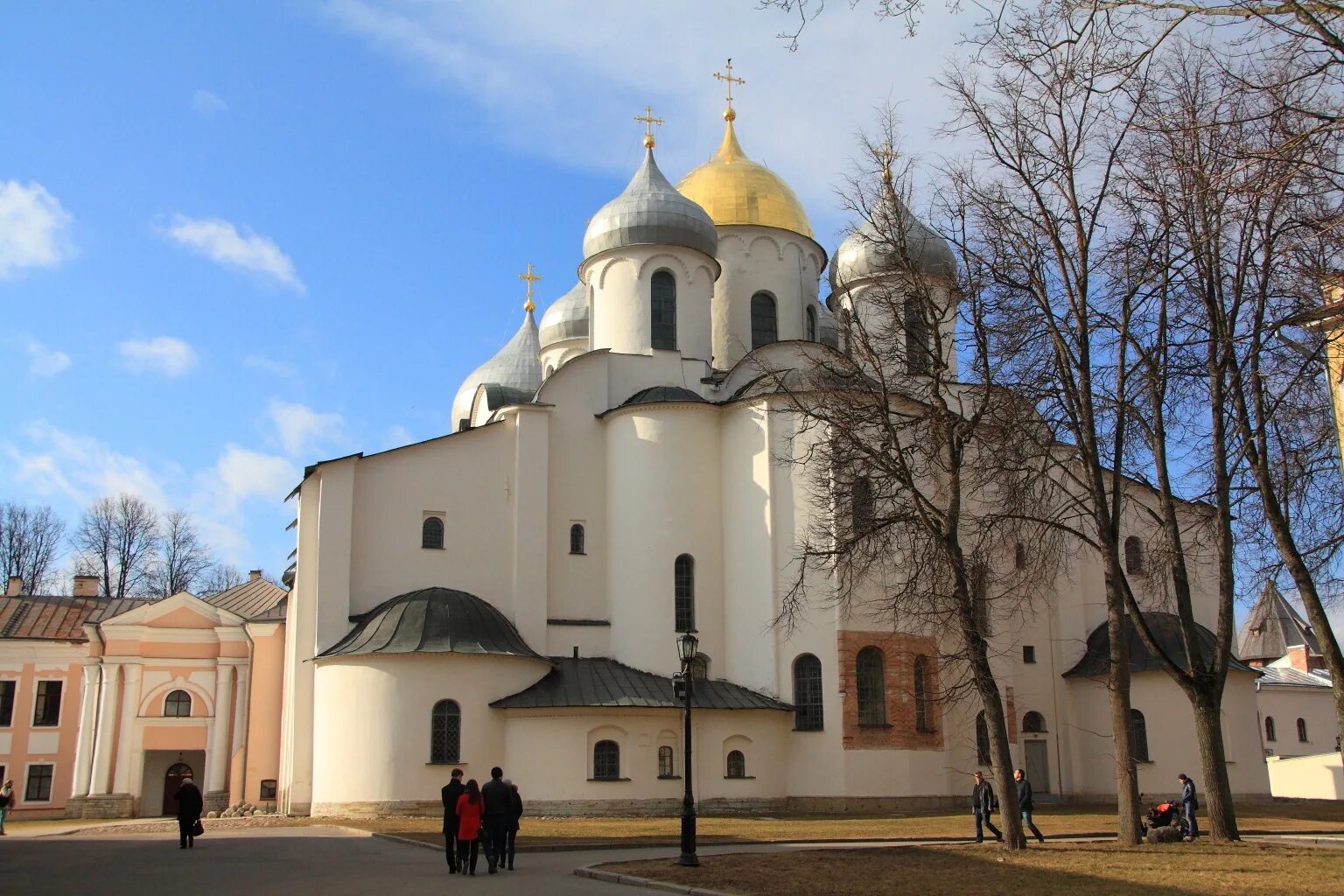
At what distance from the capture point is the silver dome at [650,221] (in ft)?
117

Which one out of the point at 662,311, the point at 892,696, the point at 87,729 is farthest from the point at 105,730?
the point at 892,696

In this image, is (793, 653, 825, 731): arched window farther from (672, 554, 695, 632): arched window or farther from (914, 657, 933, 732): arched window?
(672, 554, 695, 632): arched window

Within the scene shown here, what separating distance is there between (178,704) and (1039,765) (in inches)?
1058

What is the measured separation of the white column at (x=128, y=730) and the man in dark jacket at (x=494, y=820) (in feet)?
87.3

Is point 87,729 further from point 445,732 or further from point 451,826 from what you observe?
point 451,826

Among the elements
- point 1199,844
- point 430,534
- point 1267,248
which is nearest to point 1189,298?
point 1267,248

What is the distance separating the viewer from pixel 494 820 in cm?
1655

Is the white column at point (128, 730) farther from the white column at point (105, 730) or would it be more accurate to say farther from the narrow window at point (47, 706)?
the narrow window at point (47, 706)

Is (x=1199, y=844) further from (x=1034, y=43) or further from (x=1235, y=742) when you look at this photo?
(x=1235, y=742)

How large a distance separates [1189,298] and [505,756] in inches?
726

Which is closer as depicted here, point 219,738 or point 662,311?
point 662,311

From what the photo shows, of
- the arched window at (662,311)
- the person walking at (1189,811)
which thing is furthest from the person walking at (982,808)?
the arched window at (662,311)

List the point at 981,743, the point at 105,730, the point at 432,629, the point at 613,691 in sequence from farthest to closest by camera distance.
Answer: the point at 105,730, the point at 981,743, the point at 613,691, the point at 432,629

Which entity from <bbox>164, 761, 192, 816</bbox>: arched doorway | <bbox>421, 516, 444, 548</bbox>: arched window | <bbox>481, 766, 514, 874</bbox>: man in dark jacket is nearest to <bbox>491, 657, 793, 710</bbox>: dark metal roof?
<bbox>421, 516, 444, 548</bbox>: arched window
